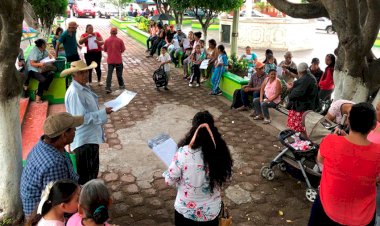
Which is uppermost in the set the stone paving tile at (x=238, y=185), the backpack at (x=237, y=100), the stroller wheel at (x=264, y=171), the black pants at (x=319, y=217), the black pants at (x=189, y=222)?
the black pants at (x=319, y=217)

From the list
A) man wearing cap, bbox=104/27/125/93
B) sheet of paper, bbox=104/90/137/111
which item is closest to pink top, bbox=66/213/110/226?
sheet of paper, bbox=104/90/137/111

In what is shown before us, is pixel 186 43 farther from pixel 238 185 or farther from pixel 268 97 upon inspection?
pixel 238 185

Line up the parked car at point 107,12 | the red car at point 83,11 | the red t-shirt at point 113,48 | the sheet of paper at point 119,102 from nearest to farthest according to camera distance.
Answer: the sheet of paper at point 119,102 < the red t-shirt at point 113,48 < the red car at point 83,11 < the parked car at point 107,12

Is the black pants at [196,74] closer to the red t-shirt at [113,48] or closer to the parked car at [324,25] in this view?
the red t-shirt at [113,48]

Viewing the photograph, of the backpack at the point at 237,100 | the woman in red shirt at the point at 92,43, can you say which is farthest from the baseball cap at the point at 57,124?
the woman in red shirt at the point at 92,43

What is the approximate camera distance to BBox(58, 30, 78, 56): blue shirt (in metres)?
9.34

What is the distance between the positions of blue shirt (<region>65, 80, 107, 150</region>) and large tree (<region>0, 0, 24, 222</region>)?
60 cm

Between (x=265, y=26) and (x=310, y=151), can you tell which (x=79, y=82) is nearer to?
(x=310, y=151)

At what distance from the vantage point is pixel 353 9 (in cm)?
448

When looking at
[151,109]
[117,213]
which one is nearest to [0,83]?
[117,213]

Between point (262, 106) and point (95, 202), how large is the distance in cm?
604

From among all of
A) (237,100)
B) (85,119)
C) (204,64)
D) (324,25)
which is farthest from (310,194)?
(324,25)

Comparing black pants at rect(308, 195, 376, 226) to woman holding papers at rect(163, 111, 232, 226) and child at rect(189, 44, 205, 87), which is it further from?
child at rect(189, 44, 205, 87)

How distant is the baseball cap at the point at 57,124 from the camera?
3004mm
